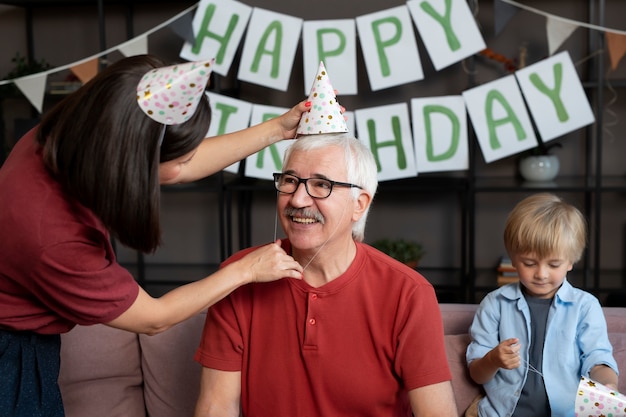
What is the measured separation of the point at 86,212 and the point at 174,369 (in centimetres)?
90

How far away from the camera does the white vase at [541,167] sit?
3.96m

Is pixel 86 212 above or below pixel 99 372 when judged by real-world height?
above

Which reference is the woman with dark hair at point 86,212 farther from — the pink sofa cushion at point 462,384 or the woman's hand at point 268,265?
the pink sofa cushion at point 462,384

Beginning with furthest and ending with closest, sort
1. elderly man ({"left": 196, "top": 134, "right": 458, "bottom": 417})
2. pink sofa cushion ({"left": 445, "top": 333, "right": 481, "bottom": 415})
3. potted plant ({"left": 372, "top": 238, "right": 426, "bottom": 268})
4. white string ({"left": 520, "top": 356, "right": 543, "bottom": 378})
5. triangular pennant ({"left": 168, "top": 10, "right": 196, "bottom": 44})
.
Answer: potted plant ({"left": 372, "top": 238, "right": 426, "bottom": 268}) < triangular pennant ({"left": 168, "top": 10, "right": 196, "bottom": 44}) < pink sofa cushion ({"left": 445, "top": 333, "right": 481, "bottom": 415}) < white string ({"left": 520, "top": 356, "right": 543, "bottom": 378}) < elderly man ({"left": 196, "top": 134, "right": 458, "bottom": 417})

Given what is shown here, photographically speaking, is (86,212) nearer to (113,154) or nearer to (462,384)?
(113,154)

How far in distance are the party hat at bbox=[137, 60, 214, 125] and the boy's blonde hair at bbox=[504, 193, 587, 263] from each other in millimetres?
947

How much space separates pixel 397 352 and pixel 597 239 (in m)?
2.44

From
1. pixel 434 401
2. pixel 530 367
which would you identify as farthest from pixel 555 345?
pixel 434 401

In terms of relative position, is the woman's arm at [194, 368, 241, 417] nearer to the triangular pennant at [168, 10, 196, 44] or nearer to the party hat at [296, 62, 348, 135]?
the party hat at [296, 62, 348, 135]

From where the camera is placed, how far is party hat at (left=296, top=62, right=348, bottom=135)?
68.9 inches

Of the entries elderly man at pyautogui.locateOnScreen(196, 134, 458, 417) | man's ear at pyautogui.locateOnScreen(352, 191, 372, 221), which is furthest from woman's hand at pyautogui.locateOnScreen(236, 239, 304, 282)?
man's ear at pyautogui.locateOnScreen(352, 191, 372, 221)

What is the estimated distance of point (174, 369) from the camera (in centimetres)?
220

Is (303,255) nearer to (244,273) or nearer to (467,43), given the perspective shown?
(244,273)

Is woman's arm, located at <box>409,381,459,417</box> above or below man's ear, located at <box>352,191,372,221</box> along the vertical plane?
below
